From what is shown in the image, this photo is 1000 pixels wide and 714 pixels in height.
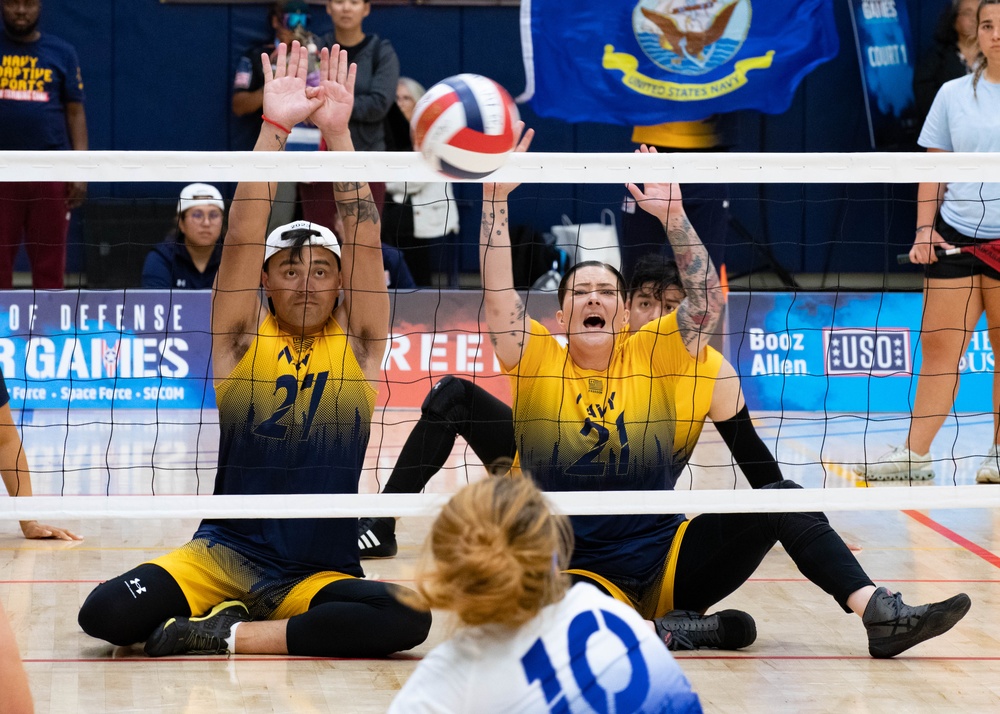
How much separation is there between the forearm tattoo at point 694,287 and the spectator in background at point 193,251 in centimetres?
460

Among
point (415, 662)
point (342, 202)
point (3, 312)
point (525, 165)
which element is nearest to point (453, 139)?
point (525, 165)

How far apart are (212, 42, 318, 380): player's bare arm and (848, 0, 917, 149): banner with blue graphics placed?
8.03m

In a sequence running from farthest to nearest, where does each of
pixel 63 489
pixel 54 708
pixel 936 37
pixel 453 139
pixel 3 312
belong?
pixel 936 37 < pixel 3 312 < pixel 63 489 < pixel 453 139 < pixel 54 708

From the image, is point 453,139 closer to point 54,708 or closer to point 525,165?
point 525,165

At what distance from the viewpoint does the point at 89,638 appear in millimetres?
3848

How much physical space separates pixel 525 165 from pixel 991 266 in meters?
3.05

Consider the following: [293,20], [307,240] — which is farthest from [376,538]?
[293,20]

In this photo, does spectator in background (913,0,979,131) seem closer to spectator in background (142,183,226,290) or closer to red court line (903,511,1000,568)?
red court line (903,511,1000,568)

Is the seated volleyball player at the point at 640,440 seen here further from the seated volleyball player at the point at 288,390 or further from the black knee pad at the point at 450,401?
the black knee pad at the point at 450,401

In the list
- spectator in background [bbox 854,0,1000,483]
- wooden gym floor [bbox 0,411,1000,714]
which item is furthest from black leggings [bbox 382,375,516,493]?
spectator in background [bbox 854,0,1000,483]

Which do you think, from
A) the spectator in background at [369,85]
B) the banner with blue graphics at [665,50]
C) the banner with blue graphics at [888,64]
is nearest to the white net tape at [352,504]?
the spectator in background at [369,85]

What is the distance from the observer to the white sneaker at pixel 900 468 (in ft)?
20.0

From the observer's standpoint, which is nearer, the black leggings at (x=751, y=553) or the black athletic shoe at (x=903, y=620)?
the black athletic shoe at (x=903, y=620)

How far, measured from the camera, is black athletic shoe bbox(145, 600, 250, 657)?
363cm
